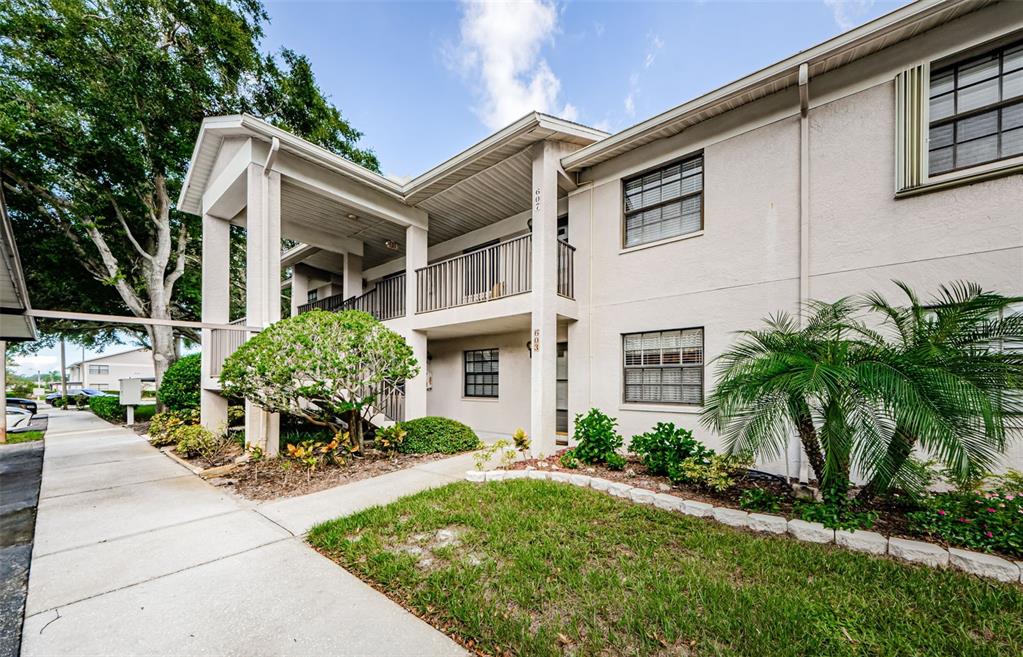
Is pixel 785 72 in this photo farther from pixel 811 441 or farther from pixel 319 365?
pixel 319 365

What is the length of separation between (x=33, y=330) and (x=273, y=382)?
751 cm

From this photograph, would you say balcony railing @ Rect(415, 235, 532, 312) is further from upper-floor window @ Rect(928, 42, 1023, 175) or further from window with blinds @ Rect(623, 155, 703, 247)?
upper-floor window @ Rect(928, 42, 1023, 175)

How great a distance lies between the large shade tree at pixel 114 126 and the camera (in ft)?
38.0

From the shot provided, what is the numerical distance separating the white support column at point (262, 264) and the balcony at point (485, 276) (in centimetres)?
296

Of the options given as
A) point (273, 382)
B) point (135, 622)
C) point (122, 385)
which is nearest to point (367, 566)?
point (135, 622)

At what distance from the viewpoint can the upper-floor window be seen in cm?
462

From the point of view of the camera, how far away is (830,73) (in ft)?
18.2


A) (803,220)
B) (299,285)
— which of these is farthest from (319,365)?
(299,285)

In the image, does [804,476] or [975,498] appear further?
[804,476]

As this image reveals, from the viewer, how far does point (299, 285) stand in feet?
50.1

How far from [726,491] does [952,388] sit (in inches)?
96.6

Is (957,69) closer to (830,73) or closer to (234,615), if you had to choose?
(830,73)

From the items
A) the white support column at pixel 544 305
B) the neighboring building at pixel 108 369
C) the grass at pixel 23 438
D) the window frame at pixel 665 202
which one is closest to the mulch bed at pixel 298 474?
the white support column at pixel 544 305

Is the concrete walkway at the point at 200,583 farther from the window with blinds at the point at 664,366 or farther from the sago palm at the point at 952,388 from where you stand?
the sago palm at the point at 952,388
